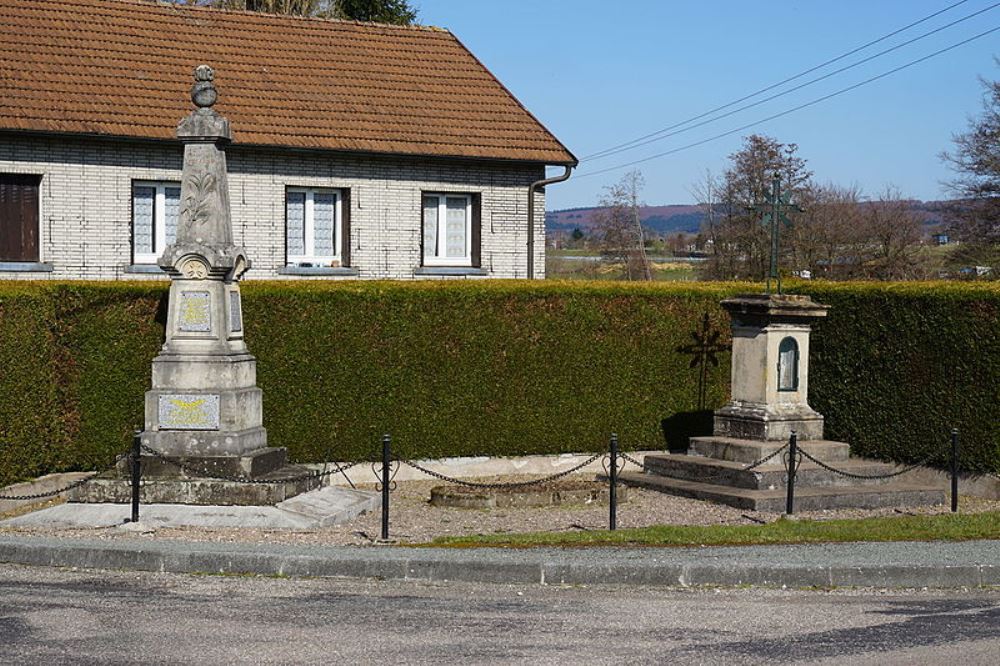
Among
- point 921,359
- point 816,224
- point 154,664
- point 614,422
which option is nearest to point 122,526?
point 154,664

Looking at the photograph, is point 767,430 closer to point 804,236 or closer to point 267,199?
point 267,199

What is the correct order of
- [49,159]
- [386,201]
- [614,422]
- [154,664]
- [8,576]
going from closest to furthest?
[154,664]
[8,576]
[614,422]
[49,159]
[386,201]

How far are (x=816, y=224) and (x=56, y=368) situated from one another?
33.9 meters

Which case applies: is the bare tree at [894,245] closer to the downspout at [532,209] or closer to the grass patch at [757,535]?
the downspout at [532,209]

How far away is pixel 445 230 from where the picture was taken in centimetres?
2469

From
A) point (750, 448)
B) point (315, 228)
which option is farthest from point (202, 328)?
point (315, 228)

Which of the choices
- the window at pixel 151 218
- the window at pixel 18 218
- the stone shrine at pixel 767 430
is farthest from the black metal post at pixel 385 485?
the window at pixel 18 218

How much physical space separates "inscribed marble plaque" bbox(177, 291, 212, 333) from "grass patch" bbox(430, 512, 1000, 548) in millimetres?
3958

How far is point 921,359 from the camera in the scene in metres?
18.5

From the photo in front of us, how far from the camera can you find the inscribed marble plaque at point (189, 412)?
1518cm

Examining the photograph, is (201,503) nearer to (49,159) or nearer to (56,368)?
(56,368)

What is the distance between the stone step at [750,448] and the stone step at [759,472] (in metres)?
0.12

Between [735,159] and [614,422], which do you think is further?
[735,159]

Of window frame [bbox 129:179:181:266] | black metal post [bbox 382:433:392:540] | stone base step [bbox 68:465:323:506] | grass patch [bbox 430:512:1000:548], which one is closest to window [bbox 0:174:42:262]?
window frame [bbox 129:179:181:266]
